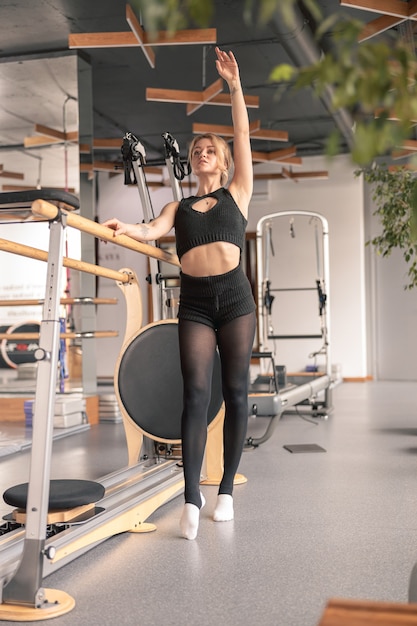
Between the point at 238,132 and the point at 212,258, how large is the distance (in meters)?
0.49

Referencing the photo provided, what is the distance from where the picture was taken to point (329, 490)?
11.7ft

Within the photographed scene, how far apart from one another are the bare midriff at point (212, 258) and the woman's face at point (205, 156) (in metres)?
0.34

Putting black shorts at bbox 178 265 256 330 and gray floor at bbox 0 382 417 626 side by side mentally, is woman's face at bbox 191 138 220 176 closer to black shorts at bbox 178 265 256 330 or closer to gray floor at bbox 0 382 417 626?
black shorts at bbox 178 265 256 330

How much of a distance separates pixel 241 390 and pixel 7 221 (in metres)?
1.15

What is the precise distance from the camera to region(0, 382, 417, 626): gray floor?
79.3 inches

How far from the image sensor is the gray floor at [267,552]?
6.61 ft

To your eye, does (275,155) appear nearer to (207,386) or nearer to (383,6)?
(383,6)

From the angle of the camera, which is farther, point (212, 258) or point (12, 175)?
point (12, 175)

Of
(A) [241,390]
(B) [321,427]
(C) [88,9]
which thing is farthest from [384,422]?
(C) [88,9]

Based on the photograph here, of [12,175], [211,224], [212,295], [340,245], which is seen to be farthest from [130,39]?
[340,245]

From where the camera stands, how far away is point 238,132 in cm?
281

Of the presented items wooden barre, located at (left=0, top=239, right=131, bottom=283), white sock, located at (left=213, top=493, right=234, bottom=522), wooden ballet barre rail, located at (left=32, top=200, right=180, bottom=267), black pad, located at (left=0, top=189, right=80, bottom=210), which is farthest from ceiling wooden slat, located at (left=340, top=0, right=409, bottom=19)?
black pad, located at (left=0, top=189, right=80, bottom=210)

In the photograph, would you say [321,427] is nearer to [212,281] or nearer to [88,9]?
[212,281]

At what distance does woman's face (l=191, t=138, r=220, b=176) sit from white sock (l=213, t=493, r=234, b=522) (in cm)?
130
